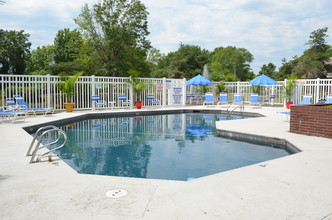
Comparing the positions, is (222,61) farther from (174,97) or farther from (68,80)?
(68,80)

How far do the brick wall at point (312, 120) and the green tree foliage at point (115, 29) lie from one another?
43.6 feet

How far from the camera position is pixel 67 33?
3734 centimetres

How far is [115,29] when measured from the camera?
55.5 feet

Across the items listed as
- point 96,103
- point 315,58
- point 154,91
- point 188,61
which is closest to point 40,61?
Answer: point 188,61

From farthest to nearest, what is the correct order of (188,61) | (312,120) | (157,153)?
(188,61), (312,120), (157,153)

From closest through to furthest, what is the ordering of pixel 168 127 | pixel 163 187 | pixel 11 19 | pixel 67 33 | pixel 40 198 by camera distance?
pixel 40 198 < pixel 163 187 < pixel 168 127 < pixel 11 19 < pixel 67 33

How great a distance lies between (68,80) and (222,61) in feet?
137

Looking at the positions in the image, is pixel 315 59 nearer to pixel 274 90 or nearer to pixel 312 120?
pixel 274 90

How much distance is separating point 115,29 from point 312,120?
13.8 meters

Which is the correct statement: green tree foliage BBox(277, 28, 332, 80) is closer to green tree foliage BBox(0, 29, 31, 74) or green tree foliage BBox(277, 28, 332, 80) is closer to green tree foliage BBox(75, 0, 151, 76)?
green tree foliage BBox(75, 0, 151, 76)

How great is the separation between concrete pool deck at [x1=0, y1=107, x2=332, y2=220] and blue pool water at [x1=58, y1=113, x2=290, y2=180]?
1.07 metres

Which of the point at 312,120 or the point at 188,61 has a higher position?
the point at 188,61

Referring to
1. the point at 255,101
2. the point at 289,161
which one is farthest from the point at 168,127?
the point at 255,101

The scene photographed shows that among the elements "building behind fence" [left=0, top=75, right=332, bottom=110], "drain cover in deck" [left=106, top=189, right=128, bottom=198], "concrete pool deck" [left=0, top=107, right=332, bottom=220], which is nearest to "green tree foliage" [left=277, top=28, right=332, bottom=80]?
"building behind fence" [left=0, top=75, right=332, bottom=110]
